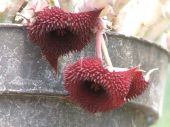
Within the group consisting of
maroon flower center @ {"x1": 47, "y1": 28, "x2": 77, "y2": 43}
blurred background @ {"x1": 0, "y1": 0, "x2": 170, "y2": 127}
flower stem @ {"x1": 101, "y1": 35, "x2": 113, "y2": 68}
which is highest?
blurred background @ {"x1": 0, "y1": 0, "x2": 170, "y2": 127}

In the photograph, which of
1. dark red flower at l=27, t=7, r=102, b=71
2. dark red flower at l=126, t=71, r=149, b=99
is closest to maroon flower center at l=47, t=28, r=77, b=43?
dark red flower at l=27, t=7, r=102, b=71

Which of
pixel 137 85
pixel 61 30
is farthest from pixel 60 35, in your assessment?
pixel 137 85

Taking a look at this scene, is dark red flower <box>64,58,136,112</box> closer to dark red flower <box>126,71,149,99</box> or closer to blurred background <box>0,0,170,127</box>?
dark red flower <box>126,71,149,99</box>

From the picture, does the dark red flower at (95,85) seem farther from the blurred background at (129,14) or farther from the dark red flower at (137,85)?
the blurred background at (129,14)

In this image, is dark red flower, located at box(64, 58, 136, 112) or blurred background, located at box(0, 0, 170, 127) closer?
dark red flower, located at box(64, 58, 136, 112)

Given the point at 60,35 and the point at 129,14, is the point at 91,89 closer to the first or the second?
the point at 60,35

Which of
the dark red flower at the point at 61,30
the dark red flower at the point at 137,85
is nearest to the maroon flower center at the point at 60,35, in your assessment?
the dark red flower at the point at 61,30

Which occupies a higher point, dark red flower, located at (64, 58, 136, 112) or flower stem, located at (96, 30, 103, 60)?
Answer: flower stem, located at (96, 30, 103, 60)
